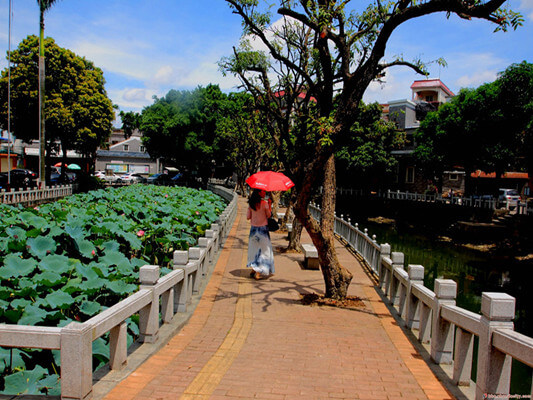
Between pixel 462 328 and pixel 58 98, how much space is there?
3340cm

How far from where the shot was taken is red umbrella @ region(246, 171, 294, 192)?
411 inches

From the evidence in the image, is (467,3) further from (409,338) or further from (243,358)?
(243,358)

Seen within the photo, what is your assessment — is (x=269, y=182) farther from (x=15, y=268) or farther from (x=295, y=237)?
(x=15, y=268)

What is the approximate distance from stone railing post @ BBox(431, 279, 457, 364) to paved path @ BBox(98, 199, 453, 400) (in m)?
0.28

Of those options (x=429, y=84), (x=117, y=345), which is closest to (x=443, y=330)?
(x=117, y=345)

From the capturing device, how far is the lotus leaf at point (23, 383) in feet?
13.4

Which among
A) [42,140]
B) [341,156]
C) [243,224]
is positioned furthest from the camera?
[341,156]

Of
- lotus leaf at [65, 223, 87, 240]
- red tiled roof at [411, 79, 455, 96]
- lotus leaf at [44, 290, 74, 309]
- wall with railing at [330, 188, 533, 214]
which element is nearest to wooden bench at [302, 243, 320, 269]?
lotus leaf at [65, 223, 87, 240]

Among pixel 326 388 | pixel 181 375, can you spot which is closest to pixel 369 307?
pixel 326 388

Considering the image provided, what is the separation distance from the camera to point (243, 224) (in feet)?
76.3

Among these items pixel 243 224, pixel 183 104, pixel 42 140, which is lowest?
pixel 243 224

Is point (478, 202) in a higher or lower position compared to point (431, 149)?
lower

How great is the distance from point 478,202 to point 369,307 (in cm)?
2884

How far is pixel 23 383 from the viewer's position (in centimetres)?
416
